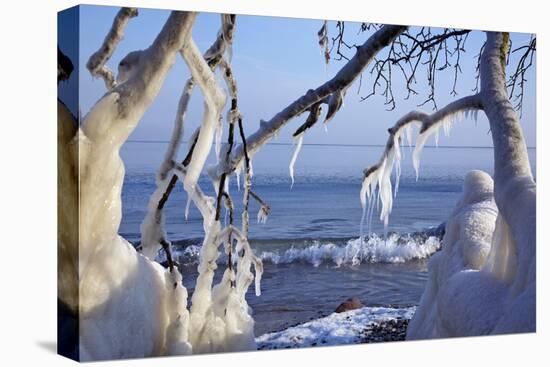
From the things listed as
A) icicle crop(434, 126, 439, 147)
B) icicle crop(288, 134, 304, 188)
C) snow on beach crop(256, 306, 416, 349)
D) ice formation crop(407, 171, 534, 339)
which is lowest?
snow on beach crop(256, 306, 416, 349)

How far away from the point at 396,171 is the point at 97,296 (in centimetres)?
158

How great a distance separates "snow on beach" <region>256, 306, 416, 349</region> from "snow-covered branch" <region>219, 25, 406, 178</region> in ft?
2.63

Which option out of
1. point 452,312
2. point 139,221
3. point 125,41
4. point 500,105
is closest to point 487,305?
point 452,312

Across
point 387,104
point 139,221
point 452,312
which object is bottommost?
point 452,312

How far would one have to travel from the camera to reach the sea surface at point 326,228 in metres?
3.80

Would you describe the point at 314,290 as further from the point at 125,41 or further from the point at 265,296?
the point at 125,41

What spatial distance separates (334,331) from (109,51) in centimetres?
163

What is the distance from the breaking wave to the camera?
3.90 metres

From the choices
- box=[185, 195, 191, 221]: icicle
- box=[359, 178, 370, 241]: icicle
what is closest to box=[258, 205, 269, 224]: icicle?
box=[185, 195, 191, 221]: icicle

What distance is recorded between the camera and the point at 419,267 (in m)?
4.28

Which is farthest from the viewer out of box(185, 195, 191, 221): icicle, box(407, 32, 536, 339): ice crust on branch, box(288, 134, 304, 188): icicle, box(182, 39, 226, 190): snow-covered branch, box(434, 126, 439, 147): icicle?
box(434, 126, 439, 147): icicle

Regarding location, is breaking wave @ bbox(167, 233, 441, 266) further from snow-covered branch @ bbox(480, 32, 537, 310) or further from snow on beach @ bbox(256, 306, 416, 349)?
snow-covered branch @ bbox(480, 32, 537, 310)

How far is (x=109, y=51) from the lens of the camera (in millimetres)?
3445

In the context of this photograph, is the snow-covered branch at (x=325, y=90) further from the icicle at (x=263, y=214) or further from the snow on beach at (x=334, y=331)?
the snow on beach at (x=334, y=331)
